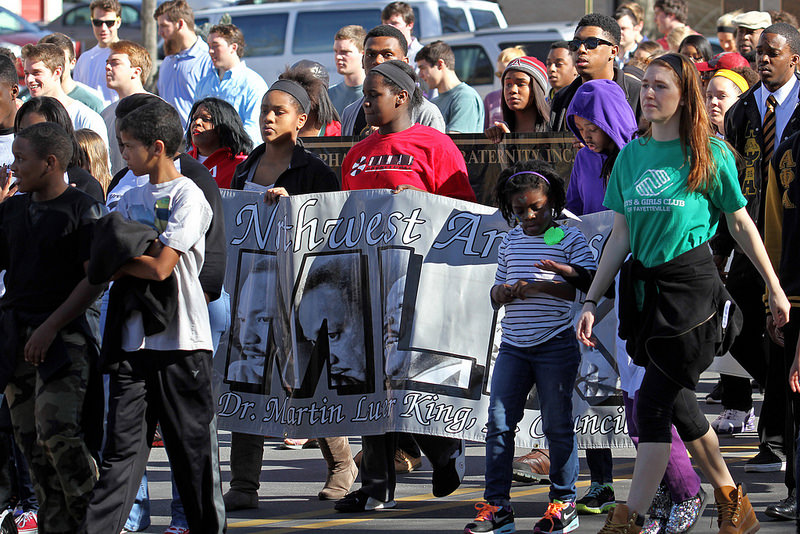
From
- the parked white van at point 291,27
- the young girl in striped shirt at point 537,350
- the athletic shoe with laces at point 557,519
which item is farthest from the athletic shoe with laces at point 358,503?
the parked white van at point 291,27

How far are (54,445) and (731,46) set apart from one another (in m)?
9.67

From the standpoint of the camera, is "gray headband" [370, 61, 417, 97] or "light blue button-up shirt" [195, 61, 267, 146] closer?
"gray headband" [370, 61, 417, 97]

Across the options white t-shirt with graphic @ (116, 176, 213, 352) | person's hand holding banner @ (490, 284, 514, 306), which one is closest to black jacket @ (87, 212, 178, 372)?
white t-shirt with graphic @ (116, 176, 213, 352)

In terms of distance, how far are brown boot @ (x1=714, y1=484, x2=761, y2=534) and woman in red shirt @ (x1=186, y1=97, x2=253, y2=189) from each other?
3253mm

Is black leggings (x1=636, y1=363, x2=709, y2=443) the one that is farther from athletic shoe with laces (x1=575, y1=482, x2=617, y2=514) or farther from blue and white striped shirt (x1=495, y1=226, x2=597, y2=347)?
athletic shoe with laces (x1=575, y1=482, x2=617, y2=514)

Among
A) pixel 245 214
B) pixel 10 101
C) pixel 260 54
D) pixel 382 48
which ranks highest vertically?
pixel 260 54

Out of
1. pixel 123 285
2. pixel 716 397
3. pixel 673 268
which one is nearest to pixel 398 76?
pixel 673 268

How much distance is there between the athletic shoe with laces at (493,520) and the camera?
5.88m

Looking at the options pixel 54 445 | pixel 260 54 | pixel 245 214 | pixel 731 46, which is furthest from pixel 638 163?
pixel 260 54

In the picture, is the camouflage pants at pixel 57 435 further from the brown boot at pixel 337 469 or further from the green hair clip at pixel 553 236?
the green hair clip at pixel 553 236

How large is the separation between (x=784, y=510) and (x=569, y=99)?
282cm

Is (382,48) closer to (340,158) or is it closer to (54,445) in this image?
(340,158)

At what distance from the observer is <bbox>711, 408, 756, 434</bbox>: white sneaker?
331 inches

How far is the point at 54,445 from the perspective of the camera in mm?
5438
